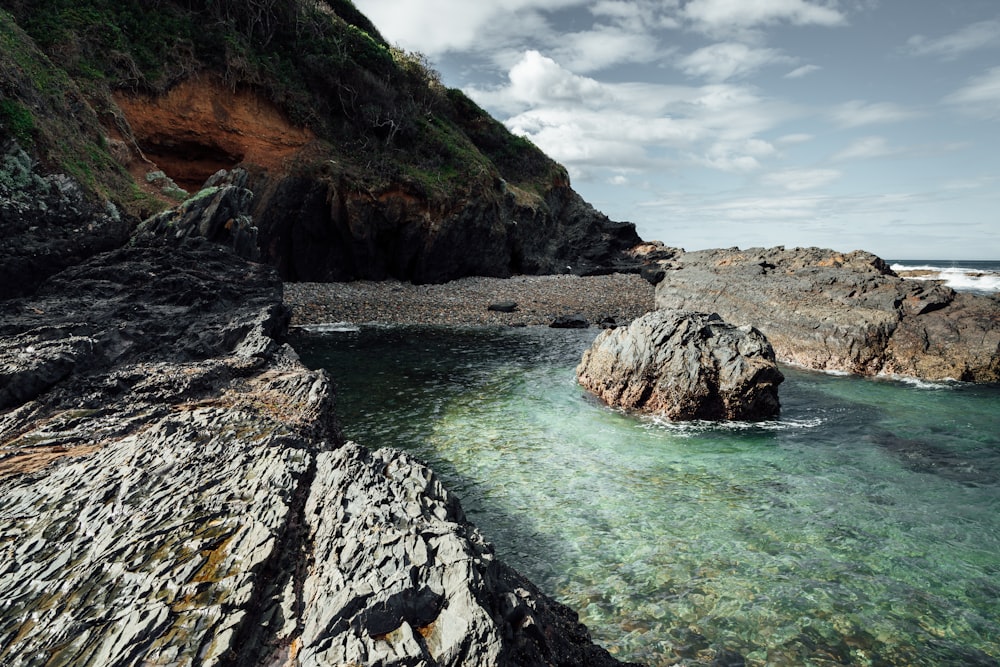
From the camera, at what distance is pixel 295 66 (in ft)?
101

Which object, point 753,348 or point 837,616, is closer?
point 837,616

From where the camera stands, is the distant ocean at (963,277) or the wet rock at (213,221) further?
the distant ocean at (963,277)

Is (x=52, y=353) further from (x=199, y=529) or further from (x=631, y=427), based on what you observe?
(x=631, y=427)

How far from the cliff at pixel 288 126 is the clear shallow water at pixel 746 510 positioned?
11575mm

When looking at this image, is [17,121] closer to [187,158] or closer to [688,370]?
[688,370]

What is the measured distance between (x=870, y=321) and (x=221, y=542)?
1955cm

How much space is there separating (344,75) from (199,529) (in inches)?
1375

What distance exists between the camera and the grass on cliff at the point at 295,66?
21.7m

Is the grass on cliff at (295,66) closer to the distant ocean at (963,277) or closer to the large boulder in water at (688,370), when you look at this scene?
the large boulder in water at (688,370)

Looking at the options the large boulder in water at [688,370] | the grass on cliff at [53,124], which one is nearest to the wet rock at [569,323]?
the large boulder in water at [688,370]

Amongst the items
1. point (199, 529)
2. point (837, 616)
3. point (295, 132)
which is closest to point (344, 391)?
point (199, 529)

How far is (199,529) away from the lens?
4129mm

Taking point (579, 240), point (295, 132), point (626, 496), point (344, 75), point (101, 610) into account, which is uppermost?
point (344, 75)

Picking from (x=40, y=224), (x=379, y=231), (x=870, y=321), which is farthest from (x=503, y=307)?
(x=40, y=224)
